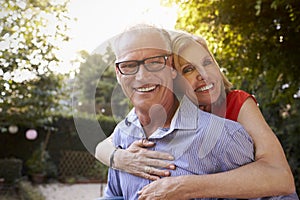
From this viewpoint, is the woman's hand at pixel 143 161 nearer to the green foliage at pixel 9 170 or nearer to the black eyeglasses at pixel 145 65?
the black eyeglasses at pixel 145 65

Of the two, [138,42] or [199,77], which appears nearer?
[138,42]

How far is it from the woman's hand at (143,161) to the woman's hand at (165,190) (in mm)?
25

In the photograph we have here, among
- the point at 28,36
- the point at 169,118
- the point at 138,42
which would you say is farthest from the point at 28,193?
the point at 138,42

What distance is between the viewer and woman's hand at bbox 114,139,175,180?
115 cm

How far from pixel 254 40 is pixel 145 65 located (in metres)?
3.05

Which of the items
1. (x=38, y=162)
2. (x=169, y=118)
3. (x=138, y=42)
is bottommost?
(x=38, y=162)

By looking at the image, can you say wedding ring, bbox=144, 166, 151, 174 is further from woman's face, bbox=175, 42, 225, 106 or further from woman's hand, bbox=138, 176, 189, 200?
woman's face, bbox=175, 42, 225, 106

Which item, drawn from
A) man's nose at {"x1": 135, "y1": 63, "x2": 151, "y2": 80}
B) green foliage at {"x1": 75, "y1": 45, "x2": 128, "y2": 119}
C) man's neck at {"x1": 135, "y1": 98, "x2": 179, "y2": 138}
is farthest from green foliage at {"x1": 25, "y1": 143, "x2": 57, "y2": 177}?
man's nose at {"x1": 135, "y1": 63, "x2": 151, "y2": 80}

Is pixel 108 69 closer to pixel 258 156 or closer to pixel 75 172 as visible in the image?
pixel 258 156

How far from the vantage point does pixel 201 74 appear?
1.40 m

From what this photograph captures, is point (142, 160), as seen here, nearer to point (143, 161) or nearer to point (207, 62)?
point (143, 161)

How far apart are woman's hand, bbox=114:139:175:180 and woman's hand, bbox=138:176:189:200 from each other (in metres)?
0.03

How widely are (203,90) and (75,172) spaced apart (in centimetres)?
934

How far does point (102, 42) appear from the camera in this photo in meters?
1.25
